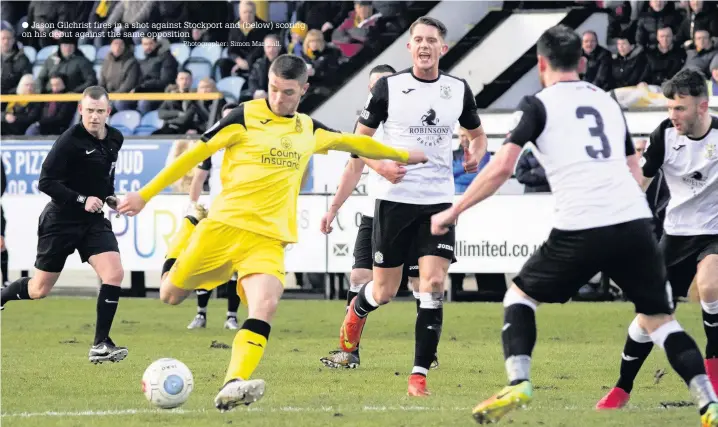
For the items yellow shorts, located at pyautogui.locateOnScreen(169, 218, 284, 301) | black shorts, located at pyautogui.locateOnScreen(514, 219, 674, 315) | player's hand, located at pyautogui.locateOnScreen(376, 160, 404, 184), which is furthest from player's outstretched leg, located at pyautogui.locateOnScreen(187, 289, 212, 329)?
black shorts, located at pyautogui.locateOnScreen(514, 219, 674, 315)

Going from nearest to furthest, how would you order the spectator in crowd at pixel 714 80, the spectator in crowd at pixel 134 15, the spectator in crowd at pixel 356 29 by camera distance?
the spectator in crowd at pixel 714 80, the spectator in crowd at pixel 356 29, the spectator in crowd at pixel 134 15

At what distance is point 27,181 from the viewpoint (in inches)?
774

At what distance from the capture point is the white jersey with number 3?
6836 mm

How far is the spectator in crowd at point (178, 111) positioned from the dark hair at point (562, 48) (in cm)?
1451

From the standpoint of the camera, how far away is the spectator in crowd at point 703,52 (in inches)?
761

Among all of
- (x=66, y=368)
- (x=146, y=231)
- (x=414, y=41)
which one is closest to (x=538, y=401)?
(x=414, y=41)

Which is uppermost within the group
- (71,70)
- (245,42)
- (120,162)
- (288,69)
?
(288,69)

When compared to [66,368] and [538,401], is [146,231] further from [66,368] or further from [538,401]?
[538,401]

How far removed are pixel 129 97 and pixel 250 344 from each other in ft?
49.8

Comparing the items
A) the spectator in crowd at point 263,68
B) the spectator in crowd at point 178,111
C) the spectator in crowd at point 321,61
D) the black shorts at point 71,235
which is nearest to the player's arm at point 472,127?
the black shorts at point 71,235

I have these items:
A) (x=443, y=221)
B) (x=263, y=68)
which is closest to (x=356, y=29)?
(x=263, y=68)

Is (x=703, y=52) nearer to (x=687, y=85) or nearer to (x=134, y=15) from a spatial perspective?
(x=134, y=15)

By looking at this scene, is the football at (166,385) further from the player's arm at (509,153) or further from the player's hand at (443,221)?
the player's arm at (509,153)

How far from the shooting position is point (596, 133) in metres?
6.89
